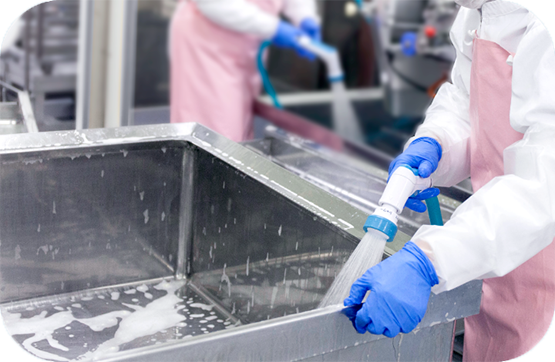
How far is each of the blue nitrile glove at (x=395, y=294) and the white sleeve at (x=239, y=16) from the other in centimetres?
194

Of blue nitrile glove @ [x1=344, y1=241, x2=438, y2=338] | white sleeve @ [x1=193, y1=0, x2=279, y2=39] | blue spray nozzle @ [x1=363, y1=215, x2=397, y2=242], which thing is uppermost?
white sleeve @ [x1=193, y1=0, x2=279, y2=39]

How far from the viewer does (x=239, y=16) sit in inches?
107

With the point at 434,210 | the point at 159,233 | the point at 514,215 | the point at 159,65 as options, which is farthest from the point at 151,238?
the point at 159,65

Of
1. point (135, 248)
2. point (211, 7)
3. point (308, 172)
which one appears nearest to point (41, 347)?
point (135, 248)

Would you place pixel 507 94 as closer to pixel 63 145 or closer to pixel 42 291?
pixel 63 145

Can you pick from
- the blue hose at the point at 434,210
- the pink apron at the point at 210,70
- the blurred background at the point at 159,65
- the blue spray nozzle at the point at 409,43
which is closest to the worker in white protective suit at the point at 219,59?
the pink apron at the point at 210,70

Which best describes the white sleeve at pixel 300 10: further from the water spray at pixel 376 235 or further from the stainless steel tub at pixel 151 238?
the water spray at pixel 376 235

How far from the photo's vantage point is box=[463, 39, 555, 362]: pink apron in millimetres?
1194

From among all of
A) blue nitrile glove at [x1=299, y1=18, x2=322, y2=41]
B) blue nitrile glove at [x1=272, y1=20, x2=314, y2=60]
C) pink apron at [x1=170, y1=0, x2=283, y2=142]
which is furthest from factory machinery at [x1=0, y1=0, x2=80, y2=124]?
blue nitrile glove at [x1=299, y1=18, x2=322, y2=41]

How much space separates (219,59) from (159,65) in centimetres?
101

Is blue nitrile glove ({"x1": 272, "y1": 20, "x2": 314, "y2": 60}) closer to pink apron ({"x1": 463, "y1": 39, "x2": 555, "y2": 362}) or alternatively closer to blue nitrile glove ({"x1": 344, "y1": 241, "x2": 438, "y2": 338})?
pink apron ({"x1": 463, "y1": 39, "x2": 555, "y2": 362})

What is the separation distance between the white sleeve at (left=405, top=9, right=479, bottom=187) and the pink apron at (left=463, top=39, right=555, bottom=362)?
38mm

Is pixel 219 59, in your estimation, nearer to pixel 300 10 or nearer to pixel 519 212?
pixel 300 10

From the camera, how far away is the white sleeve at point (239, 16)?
8.80 ft
